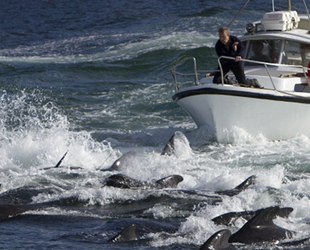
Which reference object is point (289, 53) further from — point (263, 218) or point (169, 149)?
point (263, 218)

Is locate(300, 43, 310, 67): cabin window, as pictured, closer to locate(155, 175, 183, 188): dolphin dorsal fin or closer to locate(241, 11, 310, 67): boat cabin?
locate(241, 11, 310, 67): boat cabin

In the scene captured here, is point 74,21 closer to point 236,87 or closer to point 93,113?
point 93,113

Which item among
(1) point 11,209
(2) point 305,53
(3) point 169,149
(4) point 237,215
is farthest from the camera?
(2) point 305,53

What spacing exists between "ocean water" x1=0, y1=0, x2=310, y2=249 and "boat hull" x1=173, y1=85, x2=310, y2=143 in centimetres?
24

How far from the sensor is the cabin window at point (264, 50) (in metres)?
19.4

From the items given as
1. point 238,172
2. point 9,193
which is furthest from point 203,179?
point 9,193

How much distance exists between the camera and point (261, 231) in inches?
447

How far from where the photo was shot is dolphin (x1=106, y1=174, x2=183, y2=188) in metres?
14.4

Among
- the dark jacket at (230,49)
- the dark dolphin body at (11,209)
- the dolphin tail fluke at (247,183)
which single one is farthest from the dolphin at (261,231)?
the dark jacket at (230,49)

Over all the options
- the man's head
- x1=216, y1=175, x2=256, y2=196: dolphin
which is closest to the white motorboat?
the man's head

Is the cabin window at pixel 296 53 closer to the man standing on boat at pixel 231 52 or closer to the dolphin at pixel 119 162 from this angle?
the man standing on boat at pixel 231 52

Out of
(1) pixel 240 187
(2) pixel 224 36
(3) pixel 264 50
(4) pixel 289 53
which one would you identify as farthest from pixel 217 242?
(3) pixel 264 50

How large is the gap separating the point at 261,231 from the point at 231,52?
7162 mm

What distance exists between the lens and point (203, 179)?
1516 cm
